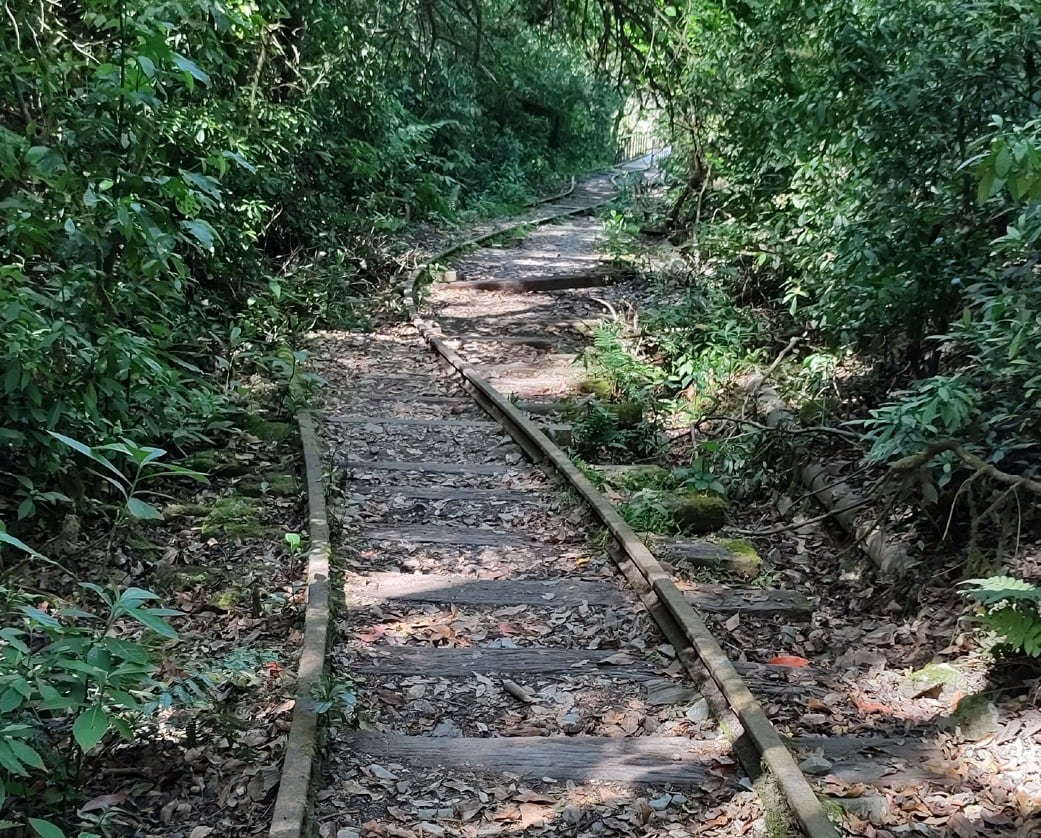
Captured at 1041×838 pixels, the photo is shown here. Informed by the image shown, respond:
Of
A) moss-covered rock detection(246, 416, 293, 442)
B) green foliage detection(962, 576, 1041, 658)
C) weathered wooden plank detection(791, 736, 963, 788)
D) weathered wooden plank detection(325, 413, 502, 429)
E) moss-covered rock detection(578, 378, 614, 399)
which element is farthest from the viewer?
moss-covered rock detection(578, 378, 614, 399)

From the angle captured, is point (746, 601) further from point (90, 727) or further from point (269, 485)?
point (90, 727)

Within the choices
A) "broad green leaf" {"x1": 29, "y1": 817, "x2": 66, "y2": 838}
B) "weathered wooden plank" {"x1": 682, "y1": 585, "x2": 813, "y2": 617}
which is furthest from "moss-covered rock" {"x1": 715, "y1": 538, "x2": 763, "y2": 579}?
"broad green leaf" {"x1": 29, "y1": 817, "x2": 66, "y2": 838}

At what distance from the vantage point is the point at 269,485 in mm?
6301

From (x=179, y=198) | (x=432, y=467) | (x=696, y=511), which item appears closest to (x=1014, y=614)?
(x=696, y=511)

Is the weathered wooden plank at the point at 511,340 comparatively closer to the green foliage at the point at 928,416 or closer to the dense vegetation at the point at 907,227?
the dense vegetation at the point at 907,227

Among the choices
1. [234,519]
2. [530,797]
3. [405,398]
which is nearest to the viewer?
[530,797]

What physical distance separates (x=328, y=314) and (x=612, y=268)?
5.36 meters

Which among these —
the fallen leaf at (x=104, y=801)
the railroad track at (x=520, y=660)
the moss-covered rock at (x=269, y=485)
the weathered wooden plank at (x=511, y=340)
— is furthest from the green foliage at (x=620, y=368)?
the fallen leaf at (x=104, y=801)

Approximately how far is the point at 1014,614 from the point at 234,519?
4119 millimetres

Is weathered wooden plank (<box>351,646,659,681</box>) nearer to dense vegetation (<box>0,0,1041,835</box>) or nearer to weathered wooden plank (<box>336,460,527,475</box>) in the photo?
dense vegetation (<box>0,0,1041,835</box>)

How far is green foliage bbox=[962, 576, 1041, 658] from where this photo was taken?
375 cm

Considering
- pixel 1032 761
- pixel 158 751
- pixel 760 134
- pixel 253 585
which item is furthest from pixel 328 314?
pixel 1032 761

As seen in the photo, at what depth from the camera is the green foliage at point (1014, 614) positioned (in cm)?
375

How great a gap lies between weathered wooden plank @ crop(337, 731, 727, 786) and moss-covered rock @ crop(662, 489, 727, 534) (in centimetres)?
235
